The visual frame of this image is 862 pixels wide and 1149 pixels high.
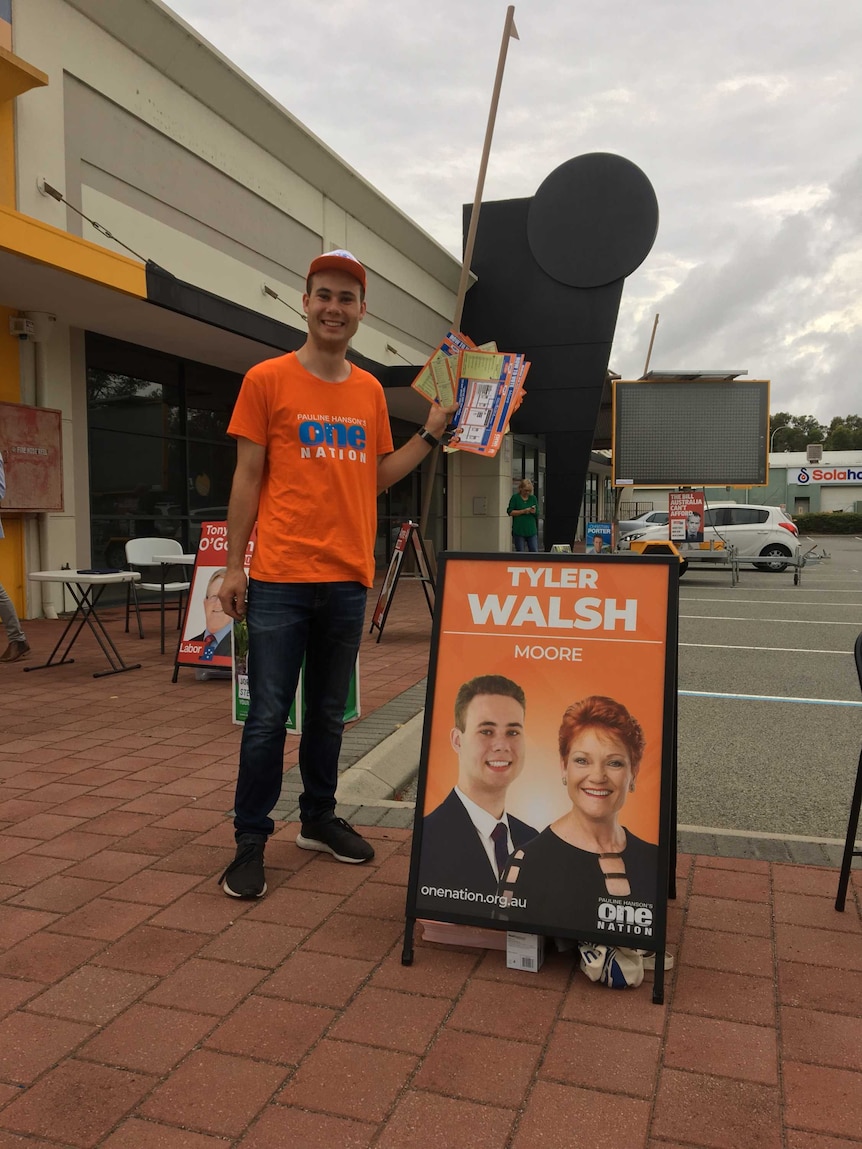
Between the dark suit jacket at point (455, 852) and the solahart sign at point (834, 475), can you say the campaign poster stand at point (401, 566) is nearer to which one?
the dark suit jacket at point (455, 852)

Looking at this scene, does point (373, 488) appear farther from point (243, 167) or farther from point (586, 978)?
point (243, 167)

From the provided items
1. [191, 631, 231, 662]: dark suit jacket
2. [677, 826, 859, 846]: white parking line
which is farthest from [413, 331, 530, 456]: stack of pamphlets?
[191, 631, 231, 662]: dark suit jacket

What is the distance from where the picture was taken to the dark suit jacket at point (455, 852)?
2635 millimetres

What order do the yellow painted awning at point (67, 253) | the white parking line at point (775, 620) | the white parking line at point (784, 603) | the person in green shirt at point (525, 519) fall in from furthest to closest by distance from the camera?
1. the person in green shirt at point (525, 519)
2. the white parking line at point (784, 603)
3. the white parking line at point (775, 620)
4. the yellow painted awning at point (67, 253)

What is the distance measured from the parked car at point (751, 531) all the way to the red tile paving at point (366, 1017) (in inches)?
698

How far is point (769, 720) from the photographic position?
6.11 m

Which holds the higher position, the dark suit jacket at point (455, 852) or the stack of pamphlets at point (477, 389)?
the stack of pamphlets at point (477, 389)

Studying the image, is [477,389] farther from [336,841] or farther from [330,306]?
[336,841]

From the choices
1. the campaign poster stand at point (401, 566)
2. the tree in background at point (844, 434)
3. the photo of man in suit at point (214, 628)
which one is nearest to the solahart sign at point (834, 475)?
the tree in background at point (844, 434)

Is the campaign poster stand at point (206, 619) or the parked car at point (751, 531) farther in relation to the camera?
the parked car at point (751, 531)

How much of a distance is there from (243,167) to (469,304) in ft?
26.6

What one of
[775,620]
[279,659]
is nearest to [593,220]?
[775,620]

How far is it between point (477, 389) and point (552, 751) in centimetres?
134

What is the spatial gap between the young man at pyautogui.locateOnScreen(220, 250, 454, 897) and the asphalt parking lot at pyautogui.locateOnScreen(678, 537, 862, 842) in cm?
184
